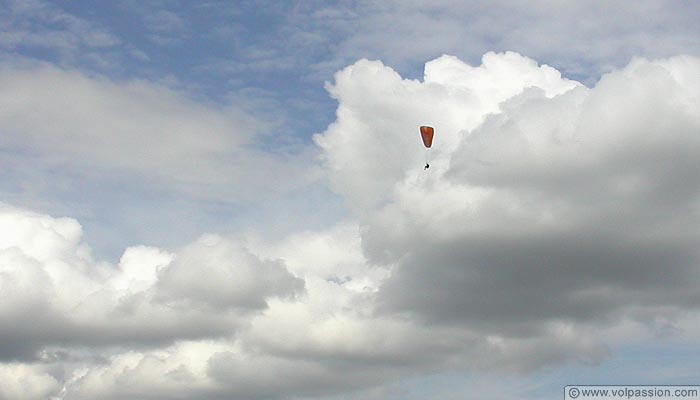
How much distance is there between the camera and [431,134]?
187000 mm

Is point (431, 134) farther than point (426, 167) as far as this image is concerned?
Yes

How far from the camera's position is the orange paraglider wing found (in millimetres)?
179988

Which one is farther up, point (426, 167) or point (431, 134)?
point (431, 134)

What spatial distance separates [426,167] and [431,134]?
132 ft

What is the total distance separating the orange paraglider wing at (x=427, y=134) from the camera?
17999 centimetres

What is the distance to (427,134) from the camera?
7313 inches

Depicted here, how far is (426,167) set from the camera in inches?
5832
